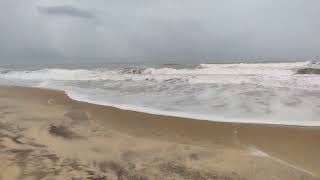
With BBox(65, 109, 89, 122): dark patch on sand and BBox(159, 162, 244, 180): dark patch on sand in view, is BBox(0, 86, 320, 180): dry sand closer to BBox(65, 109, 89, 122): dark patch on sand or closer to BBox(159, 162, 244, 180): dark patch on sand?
BBox(159, 162, 244, 180): dark patch on sand

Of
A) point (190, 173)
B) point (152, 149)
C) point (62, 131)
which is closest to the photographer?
point (190, 173)

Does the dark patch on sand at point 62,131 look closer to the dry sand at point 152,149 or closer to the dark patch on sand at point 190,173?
the dry sand at point 152,149

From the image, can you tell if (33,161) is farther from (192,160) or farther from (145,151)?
(192,160)

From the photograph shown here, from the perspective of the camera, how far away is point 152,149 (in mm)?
7543

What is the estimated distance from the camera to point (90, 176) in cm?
577

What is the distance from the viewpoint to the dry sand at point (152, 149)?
19.7 ft

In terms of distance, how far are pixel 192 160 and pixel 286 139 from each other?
2.72 meters

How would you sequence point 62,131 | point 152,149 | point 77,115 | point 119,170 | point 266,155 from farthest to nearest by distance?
point 77,115
point 62,131
point 152,149
point 266,155
point 119,170

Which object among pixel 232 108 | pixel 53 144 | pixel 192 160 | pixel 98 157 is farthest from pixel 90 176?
pixel 232 108

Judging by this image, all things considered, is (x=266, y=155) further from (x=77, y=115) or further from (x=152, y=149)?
(x=77, y=115)

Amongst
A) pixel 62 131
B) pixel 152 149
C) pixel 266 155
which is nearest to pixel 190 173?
pixel 152 149

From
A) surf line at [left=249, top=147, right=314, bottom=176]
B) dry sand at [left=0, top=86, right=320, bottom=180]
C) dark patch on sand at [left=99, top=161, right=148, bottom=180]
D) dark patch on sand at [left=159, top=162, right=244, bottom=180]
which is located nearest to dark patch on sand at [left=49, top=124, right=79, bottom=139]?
dry sand at [left=0, top=86, right=320, bottom=180]

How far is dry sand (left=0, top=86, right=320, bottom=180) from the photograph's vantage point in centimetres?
600

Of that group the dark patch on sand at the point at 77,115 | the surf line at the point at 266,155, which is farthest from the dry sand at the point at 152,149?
the dark patch on sand at the point at 77,115
